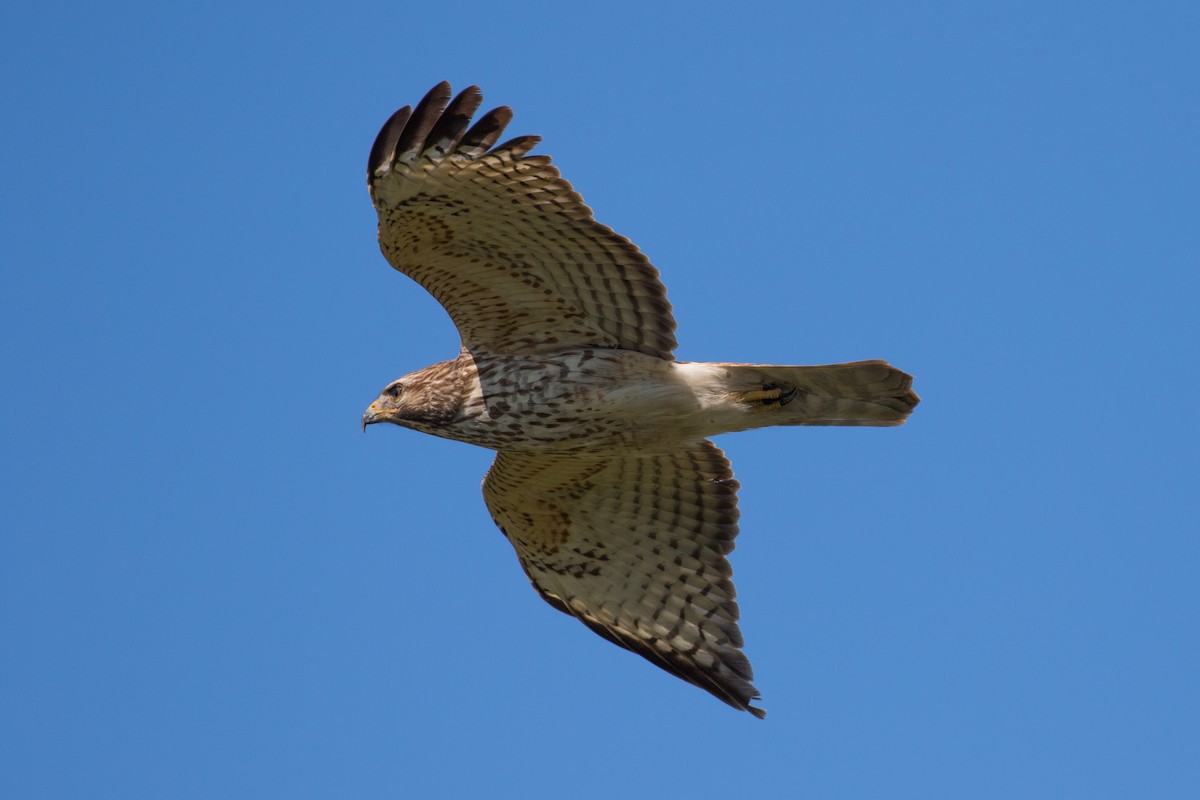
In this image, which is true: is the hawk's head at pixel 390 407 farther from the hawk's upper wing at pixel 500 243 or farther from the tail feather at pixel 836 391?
the tail feather at pixel 836 391

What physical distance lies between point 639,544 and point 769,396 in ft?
5.11

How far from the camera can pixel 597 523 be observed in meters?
9.19

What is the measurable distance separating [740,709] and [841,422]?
68.6 inches

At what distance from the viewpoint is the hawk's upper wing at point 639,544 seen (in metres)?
8.89

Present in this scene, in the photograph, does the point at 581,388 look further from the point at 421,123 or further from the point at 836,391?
the point at 421,123

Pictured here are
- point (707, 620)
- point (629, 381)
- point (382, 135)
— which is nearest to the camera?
point (382, 135)

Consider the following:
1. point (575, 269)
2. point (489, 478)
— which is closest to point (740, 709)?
point (489, 478)

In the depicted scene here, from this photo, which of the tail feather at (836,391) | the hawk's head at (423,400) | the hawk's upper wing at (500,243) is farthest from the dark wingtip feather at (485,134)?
the tail feather at (836,391)

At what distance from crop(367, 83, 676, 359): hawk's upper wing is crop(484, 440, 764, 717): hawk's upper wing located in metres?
0.93

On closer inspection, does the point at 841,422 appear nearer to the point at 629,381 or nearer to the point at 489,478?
the point at 629,381

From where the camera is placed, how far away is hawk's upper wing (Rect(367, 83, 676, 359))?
24.4 ft

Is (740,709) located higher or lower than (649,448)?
lower

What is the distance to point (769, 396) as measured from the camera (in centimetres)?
811

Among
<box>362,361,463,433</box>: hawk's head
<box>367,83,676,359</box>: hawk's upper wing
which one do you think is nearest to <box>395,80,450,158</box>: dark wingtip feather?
<box>367,83,676,359</box>: hawk's upper wing
